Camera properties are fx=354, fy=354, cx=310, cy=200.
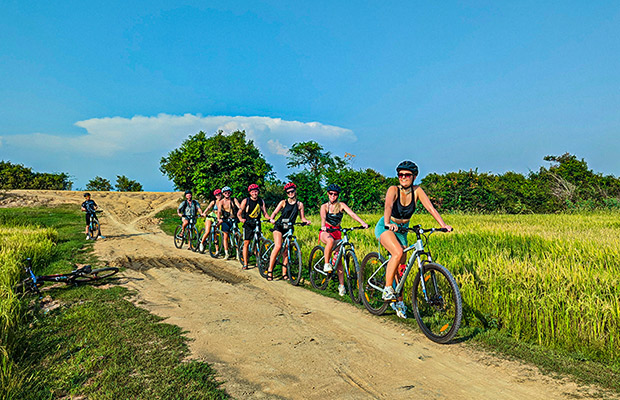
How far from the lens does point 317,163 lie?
1147 inches

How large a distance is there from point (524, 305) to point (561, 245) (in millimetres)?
3862

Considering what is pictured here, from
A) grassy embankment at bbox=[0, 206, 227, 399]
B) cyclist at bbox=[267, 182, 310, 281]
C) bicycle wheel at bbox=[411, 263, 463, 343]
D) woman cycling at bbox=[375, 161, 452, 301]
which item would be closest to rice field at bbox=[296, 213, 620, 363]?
bicycle wheel at bbox=[411, 263, 463, 343]

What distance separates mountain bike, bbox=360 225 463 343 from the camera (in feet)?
14.9

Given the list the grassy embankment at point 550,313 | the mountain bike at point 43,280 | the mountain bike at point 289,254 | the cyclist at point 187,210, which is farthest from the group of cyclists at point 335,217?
the mountain bike at point 43,280

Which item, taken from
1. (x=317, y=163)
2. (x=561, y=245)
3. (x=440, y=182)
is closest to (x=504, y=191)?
(x=440, y=182)

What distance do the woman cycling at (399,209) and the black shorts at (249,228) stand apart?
16.5 feet

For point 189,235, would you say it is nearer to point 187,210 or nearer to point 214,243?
point 187,210

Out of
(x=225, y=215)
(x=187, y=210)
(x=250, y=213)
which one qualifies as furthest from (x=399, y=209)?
(x=187, y=210)

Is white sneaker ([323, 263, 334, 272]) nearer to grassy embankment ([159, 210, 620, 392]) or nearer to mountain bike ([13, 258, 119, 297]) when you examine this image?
grassy embankment ([159, 210, 620, 392])

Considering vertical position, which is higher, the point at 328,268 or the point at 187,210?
the point at 187,210

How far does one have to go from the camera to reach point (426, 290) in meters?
4.90

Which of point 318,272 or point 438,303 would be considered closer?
point 438,303

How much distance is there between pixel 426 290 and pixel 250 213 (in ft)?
18.8

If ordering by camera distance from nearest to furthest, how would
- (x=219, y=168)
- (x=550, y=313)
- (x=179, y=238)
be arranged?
1. (x=550, y=313)
2. (x=179, y=238)
3. (x=219, y=168)
